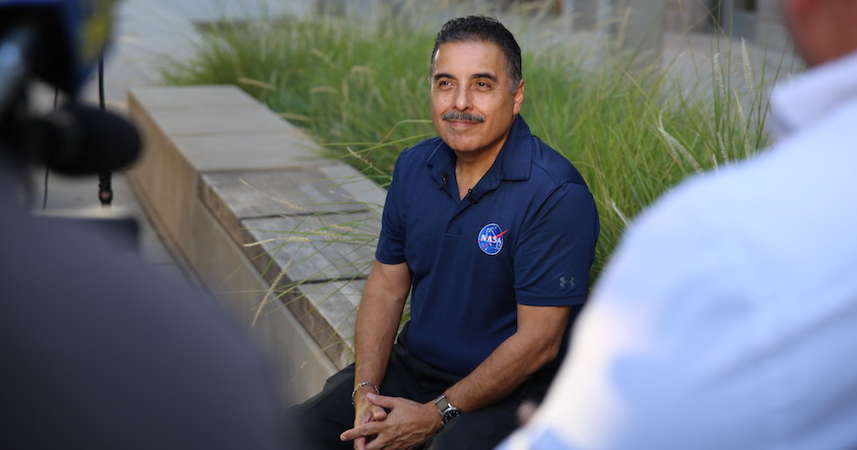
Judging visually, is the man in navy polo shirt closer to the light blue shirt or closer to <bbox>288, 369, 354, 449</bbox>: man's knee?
<bbox>288, 369, 354, 449</bbox>: man's knee

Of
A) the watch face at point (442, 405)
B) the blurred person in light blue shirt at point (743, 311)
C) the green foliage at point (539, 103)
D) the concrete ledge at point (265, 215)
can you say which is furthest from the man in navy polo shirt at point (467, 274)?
the blurred person in light blue shirt at point (743, 311)

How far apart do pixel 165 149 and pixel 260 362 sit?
6.27m

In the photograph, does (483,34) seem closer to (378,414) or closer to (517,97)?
(517,97)

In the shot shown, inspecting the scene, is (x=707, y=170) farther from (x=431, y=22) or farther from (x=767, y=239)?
(x=431, y=22)

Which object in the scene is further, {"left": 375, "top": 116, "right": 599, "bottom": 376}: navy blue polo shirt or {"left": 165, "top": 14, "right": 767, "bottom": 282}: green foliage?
{"left": 165, "top": 14, "right": 767, "bottom": 282}: green foliage

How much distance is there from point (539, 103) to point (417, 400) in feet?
8.87

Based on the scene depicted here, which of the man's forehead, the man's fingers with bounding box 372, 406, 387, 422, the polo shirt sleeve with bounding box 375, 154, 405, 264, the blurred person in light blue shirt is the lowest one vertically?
the man's fingers with bounding box 372, 406, 387, 422

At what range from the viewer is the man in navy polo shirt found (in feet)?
10.3

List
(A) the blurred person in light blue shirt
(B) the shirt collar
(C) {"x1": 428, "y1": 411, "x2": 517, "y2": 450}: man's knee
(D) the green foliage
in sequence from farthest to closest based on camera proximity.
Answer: (D) the green foliage → (C) {"x1": 428, "y1": 411, "x2": 517, "y2": 450}: man's knee → (B) the shirt collar → (A) the blurred person in light blue shirt

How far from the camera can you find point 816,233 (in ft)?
3.32

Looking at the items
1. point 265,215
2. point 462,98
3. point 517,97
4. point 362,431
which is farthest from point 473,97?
point 265,215

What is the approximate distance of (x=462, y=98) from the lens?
11.3 feet

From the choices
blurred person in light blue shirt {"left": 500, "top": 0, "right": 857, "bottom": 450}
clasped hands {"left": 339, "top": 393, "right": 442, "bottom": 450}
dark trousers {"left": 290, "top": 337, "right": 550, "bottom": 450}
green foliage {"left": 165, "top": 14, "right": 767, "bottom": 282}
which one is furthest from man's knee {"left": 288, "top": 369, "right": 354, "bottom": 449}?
blurred person in light blue shirt {"left": 500, "top": 0, "right": 857, "bottom": 450}

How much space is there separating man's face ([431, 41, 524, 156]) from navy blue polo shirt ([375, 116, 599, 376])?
0.06 m
